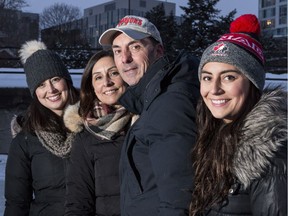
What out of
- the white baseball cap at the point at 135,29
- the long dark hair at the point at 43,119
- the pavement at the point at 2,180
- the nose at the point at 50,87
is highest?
the white baseball cap at the point at 135,29

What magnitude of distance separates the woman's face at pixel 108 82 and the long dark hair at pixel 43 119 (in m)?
0.38

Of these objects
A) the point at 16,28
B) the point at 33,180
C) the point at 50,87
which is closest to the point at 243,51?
the point at 50,87

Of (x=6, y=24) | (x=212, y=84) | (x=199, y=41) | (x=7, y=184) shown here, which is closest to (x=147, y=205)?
(x=212, y=84)

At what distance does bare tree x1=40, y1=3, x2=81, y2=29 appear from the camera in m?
35.1

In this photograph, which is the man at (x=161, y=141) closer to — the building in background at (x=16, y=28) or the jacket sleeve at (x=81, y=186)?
the jacket sleeve at (x=81, y=186)

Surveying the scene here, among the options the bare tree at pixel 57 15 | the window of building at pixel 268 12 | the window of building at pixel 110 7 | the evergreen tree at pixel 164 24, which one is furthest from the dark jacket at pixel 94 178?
the window of building at pixel 268 12

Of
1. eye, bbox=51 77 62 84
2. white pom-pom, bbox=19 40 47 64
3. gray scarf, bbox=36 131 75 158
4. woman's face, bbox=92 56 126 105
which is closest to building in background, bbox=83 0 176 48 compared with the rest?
white pom-pom, bbox=19 40 47 64

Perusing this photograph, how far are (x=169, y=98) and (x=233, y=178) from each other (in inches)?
17.2

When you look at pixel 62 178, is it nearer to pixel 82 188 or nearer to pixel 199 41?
pixel 82 188

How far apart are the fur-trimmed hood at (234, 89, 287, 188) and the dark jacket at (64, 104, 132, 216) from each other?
99 cm

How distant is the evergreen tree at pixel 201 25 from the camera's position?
782 inches

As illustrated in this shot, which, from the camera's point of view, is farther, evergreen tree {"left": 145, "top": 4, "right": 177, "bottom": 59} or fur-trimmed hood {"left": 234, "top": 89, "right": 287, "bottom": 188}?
evergreen tree {"left": 145, "top": 4, "right": 177, "bottom": 59}

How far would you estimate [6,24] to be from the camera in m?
28.5

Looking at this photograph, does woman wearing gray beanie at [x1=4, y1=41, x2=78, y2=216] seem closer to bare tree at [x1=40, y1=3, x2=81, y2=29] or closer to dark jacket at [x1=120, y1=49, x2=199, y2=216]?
dark jacket at [x1=120, y1=49, x2=199, y2=216]
